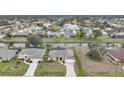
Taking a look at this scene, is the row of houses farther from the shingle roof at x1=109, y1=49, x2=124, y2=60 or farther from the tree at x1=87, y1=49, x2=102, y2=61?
the shingle roof at x1=109, y1=49, x2=124, y2=60

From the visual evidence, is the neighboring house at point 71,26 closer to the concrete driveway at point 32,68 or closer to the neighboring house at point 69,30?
the neighboring house at point 69,30

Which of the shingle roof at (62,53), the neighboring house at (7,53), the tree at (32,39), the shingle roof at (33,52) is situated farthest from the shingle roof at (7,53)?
the shingle roof at (62,53)

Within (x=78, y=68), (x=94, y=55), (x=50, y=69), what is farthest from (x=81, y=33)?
(x=50, y=69)
